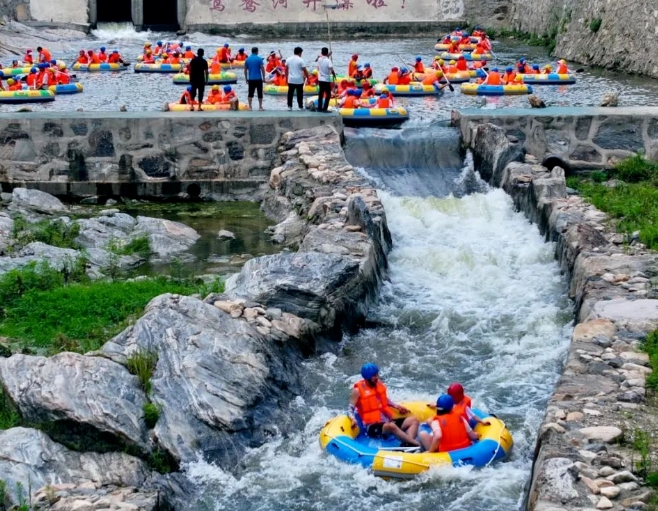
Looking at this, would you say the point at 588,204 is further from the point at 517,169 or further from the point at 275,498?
the point at 275,498

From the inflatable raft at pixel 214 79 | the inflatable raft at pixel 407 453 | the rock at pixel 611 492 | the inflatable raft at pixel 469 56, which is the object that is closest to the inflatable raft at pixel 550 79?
the inflatable raft at pixel 469 56

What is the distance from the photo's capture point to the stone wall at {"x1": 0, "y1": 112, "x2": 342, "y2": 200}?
58.1 ft

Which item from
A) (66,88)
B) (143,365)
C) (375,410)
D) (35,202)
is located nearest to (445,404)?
(375,410)

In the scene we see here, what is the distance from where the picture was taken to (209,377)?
9547 mm

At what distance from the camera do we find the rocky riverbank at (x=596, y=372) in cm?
720

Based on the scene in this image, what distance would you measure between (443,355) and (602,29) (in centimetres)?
2091

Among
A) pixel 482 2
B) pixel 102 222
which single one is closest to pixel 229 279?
pixel 102 222

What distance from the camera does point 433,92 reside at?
25.0m

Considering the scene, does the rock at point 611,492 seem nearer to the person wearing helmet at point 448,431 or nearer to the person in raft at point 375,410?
the person wearing helmet at point 448,431

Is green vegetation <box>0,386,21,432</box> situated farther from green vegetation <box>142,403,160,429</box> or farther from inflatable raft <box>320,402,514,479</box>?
inflatable raft <box>320,402,514,479</box>

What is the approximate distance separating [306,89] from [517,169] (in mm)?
9232

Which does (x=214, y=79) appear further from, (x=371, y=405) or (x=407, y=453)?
(x=407, y=453)

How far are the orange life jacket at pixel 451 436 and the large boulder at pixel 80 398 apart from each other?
2.39m

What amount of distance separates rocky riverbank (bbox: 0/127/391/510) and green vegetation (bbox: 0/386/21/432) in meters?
0.05
